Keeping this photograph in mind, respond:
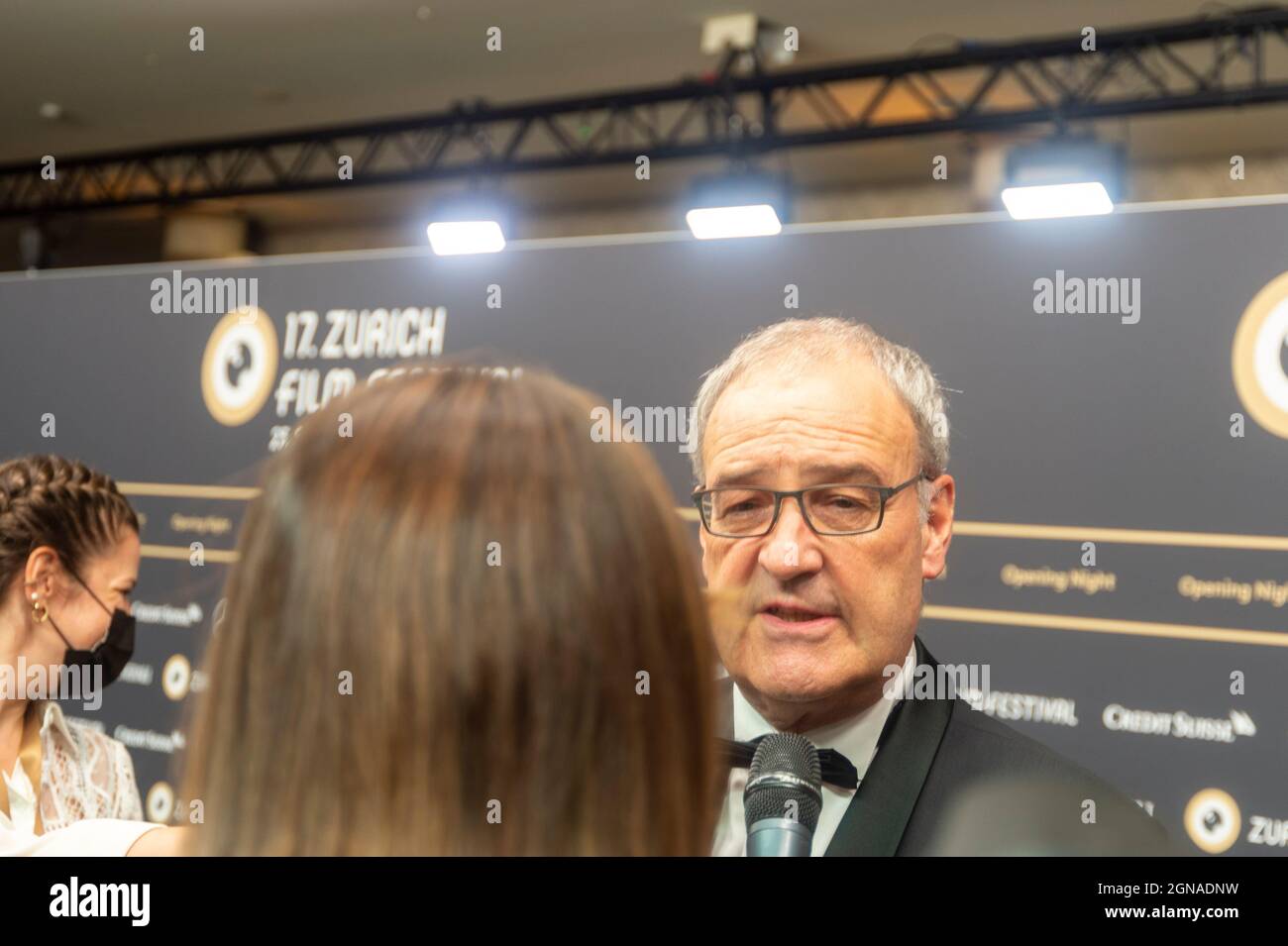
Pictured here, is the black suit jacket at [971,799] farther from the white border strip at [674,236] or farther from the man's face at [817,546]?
the white border strip at [674,236]

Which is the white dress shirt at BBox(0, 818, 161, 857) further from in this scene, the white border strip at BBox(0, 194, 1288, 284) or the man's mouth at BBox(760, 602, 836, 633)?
the white border strip at BBox(0, 194, 1288, 284)

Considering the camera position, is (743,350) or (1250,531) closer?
(743,350)

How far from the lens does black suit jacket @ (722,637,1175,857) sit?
5.39 feet

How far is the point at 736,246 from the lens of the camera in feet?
9.87

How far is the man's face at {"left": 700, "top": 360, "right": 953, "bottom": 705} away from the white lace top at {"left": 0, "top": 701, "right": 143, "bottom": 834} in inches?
50.6

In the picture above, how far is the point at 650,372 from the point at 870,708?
4.62 feet

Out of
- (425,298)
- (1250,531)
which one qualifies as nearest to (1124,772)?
(1250,531)

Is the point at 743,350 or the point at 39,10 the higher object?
the point at 39,10

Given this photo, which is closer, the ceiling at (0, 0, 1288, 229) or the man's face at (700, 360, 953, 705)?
the man's face at (700, 360, 953, 705)

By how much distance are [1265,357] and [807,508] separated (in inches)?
46.1

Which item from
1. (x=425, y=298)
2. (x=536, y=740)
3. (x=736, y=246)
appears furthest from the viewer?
(x=425, y=298)

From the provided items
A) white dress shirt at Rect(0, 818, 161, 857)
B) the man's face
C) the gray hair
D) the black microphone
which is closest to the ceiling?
the gray hair
